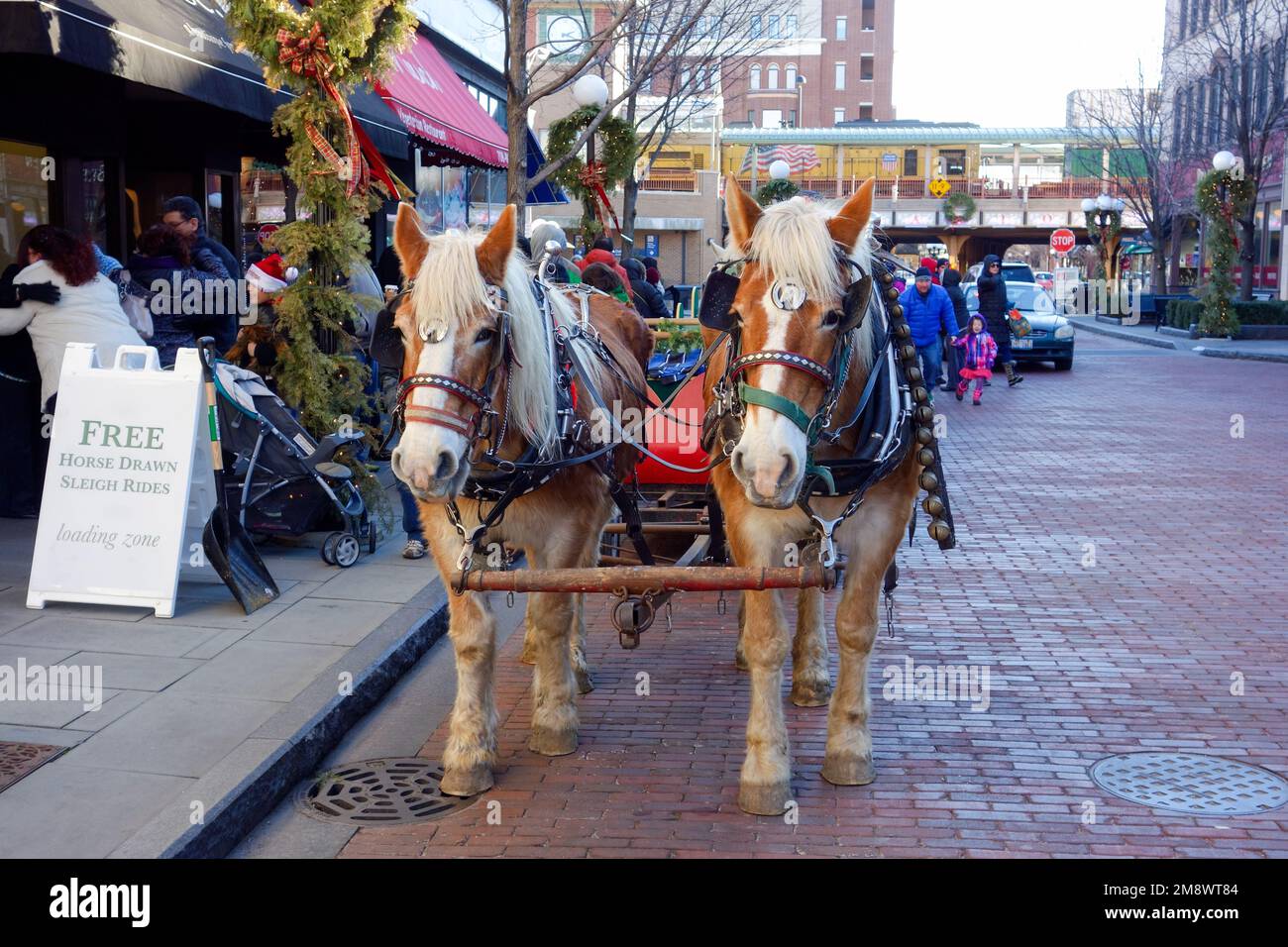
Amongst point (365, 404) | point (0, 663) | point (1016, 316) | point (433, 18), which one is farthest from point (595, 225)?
point (1016, 316)

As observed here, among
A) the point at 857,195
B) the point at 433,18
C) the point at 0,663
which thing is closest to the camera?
the point at 857,195

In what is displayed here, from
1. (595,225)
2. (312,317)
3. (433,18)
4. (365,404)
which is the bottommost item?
(365,404)

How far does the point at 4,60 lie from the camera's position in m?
9.46

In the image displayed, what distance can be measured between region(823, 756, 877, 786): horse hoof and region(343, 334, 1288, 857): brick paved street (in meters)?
0.04

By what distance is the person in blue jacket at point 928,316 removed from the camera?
61.2 feet

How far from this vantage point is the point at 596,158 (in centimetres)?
1744

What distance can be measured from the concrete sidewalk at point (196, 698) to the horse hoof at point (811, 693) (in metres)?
2.05

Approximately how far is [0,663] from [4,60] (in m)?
5.14

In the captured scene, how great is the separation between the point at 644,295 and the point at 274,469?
4.91 meters

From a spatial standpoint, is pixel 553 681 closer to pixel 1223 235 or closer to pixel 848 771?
pixel 848 771

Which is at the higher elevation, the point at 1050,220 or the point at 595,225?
the point at 1050,220

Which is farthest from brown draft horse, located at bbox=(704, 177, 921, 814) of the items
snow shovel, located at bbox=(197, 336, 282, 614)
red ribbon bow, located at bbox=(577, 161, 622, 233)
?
red ribbon bow, located at bbox=(577, 161, 622, 233)

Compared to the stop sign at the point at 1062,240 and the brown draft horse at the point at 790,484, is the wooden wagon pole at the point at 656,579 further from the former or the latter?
the stop sign at the point at 1062,240
